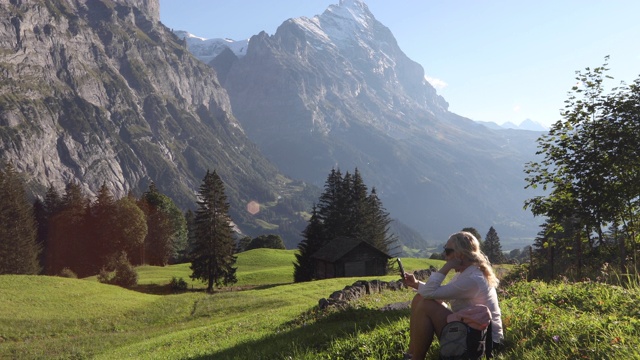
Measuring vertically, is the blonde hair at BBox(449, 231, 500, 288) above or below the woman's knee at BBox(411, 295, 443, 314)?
above

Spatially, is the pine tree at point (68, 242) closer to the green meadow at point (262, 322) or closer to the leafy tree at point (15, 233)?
the leafy tree at point (15, 233)

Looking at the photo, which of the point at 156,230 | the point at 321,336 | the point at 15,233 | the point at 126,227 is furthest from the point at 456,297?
the point at 156,230

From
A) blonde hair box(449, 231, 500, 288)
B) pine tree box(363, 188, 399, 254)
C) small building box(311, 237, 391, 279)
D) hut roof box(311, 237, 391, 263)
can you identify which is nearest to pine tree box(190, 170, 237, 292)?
hut roof box(311, 237, 391, 263)

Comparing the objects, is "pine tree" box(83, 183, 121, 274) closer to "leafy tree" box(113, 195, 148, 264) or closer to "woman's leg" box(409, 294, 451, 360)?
"leafy tree" box(113, 195, 148, 264)

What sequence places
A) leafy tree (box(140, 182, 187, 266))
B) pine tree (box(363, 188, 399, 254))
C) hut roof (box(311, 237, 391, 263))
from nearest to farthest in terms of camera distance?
hut roof (box(311, 237, 391, 263)) < pine tree (box(363, 188, 399, 254)) < leafy tree (box(140, 182, 187, 266))

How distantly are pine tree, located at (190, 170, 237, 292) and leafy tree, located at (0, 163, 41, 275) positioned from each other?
26226 mm

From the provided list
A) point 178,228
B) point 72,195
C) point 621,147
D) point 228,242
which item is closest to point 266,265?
point 228,242

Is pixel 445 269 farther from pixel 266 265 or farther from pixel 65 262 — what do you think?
pixel 65 262

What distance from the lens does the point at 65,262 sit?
7281 cm

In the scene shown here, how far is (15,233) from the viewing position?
200ft

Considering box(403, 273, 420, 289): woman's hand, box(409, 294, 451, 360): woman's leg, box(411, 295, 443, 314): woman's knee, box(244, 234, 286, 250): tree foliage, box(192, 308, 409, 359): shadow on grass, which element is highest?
box(244, 234, 286, 250): tree foliage

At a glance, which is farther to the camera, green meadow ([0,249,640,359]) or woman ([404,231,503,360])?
green meadow ([0,249,640,359])

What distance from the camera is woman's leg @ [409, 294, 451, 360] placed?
6.82 meters

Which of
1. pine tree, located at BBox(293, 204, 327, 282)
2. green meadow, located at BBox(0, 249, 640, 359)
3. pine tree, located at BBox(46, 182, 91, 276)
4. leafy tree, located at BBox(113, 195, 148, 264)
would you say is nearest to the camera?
green meadow, located at BBox(0, 249, 640, 359)
